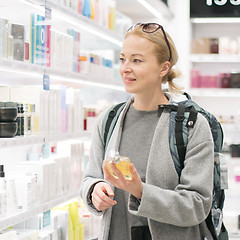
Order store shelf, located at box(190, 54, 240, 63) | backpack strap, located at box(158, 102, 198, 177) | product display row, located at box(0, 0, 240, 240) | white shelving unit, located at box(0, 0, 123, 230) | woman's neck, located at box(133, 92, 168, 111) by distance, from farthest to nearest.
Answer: store shelf, located at box(190, 54, 240, 63) < product display row, located at box(0, 0, 240, 240) < white shelving unit, located at box(0, 0, 123, 230) < woman's neck, located at box(133, 92, 168, 111) < backpack strap, located at box(158, 102, 198, 177)

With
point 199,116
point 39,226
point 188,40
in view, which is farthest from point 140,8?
point 199,116

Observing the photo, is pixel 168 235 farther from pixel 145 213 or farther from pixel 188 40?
pixel 188 40

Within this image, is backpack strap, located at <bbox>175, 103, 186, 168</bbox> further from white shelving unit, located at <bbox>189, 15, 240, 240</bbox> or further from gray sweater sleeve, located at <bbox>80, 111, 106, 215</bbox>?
white shelving unit, located at <bbox>189, 15, 240, 240</bbox>

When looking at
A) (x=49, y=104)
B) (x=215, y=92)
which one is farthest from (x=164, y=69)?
(x=215, y=92)

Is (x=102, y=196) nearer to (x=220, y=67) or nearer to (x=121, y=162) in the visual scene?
(x=121, y=162)

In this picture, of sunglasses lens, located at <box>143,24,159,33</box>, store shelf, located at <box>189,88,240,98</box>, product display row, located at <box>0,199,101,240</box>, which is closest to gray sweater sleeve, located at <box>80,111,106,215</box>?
sunglasses lens, located at <box>143,24,159,33</box>

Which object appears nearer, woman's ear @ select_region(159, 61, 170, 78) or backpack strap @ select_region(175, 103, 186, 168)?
backpack strap @ select_region(175, 103, 186, 168)

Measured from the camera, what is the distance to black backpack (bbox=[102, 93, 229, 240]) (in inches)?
71.6

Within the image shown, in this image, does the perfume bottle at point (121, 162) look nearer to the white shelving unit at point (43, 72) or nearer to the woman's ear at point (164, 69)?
the woman's ear at point (164, 69)

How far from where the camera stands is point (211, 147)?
1795mm

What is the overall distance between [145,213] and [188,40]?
13.8 feet

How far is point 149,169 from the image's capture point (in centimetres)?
180

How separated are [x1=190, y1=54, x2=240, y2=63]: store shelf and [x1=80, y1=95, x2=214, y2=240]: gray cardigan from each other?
4.02 meters

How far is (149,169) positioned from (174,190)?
0.12 meters
